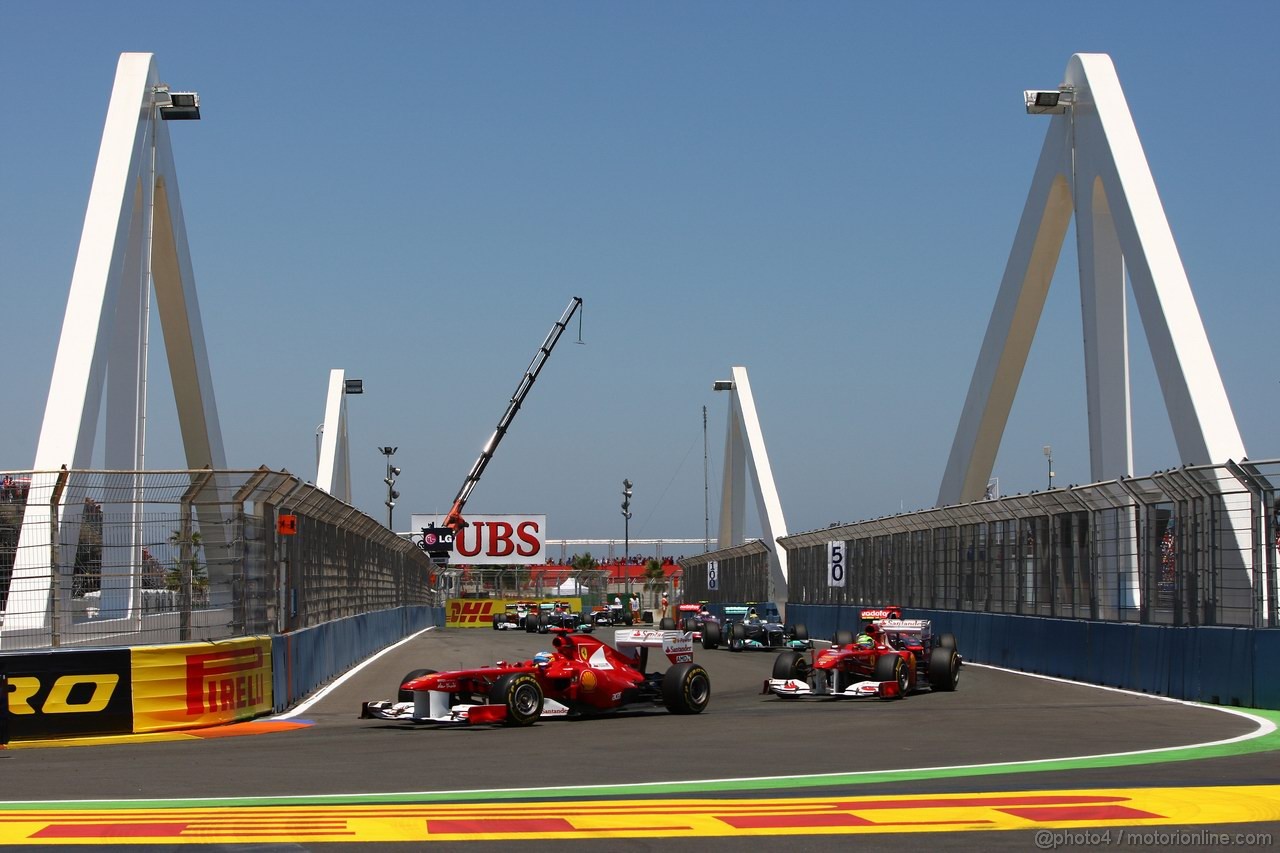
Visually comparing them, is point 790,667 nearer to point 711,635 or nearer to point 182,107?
point 711,635

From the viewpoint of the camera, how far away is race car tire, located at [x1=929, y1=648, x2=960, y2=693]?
18672mm

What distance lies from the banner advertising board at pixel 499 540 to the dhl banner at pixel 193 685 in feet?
277

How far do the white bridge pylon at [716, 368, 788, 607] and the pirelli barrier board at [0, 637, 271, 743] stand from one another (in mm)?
34455

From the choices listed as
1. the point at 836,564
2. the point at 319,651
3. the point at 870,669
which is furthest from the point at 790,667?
the point at 836,564

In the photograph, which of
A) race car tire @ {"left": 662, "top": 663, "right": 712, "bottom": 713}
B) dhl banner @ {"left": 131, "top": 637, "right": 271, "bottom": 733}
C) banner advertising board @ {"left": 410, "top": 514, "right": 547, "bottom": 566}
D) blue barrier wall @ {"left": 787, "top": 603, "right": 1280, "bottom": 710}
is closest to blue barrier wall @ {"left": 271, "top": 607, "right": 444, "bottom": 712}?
dhl banner @ {"left": 131, "top": 637, "right": 271, "bottom": 733}

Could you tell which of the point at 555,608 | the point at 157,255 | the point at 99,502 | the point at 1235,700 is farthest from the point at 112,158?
the point at 555,608

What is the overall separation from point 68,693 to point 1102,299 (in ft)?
79.1

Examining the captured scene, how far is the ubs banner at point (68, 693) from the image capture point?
13594 mm

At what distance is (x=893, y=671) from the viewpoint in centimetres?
1766

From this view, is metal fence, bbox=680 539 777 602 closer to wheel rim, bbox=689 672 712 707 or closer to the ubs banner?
wheel rim, bbox=689 672 712 707

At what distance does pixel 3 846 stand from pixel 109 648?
6870 mm

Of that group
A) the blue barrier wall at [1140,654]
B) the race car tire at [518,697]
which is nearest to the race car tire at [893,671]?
the blue barrier wall at [1140,654]

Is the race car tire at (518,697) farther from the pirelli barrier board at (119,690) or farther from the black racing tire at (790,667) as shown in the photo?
the black racing tire at (790,667)

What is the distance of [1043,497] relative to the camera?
22.6 metres
